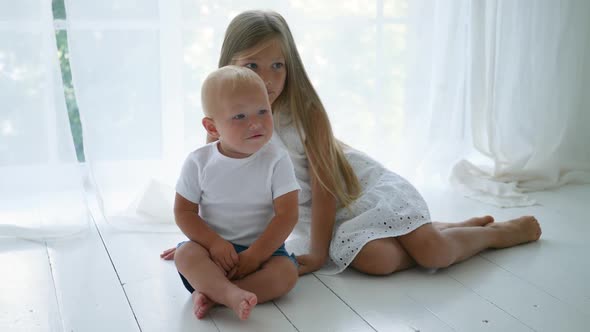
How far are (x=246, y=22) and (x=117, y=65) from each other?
1.43ft

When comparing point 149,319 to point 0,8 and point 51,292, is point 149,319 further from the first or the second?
point 0,8

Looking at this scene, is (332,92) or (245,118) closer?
(245,118)

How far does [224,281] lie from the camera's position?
128cm

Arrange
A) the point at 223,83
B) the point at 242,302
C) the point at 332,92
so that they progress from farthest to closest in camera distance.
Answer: the point at 332,92, the point at 223,83, the point at 242,302

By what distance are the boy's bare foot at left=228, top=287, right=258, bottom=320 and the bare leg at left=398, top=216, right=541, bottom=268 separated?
0.43 m

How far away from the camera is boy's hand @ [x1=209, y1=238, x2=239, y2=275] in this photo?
1.33 m

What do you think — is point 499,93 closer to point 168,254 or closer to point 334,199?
point 334,199

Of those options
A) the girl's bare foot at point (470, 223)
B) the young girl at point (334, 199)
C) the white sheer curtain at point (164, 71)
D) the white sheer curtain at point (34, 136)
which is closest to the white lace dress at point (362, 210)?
the young girl at point (334, 199)

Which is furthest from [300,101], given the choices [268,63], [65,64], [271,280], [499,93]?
[65,64]

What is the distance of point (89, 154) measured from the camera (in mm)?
1788

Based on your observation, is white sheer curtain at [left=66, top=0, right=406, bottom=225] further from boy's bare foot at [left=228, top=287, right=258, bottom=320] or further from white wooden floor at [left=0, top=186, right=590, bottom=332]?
boy's bare foot at [left=228, top=287, right=258, bottom=320]

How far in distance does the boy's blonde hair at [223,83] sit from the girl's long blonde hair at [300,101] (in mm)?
203

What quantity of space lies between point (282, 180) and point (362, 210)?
0.89 ft

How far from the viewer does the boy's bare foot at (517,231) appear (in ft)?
5.37
